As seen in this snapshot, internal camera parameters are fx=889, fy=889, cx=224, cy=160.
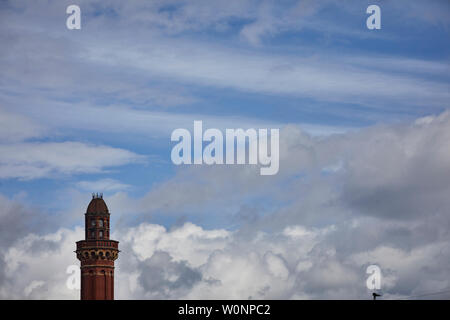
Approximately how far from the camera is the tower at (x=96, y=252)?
432 ft

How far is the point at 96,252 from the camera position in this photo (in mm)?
131500

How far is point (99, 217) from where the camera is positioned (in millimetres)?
132250

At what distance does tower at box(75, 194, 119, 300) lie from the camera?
432ft
